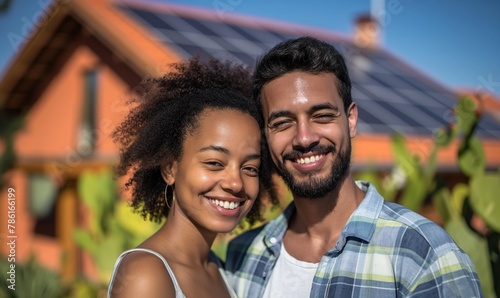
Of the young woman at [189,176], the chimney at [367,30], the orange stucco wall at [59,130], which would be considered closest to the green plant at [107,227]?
the orange stucco wall at [59,130]

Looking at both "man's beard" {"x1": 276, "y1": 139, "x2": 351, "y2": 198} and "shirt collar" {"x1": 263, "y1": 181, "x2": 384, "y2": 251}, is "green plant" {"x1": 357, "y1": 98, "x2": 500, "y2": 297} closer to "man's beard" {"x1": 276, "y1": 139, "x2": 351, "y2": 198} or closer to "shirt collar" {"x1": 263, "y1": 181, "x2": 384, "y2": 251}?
"shirt collar" {"x1": 263, "y1": 181, "x2": 384, "y2": 251}

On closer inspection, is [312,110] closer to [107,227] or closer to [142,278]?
[142,278]

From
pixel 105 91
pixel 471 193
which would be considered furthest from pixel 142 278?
pixel 105 91

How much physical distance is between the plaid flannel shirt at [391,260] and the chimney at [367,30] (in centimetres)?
1024

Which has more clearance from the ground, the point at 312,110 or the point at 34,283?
the point at 312,110

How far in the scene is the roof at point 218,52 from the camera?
700cm

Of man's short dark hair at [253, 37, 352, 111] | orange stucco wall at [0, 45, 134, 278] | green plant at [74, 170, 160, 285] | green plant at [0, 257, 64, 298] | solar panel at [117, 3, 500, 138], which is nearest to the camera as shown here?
man's short dark hair at [253, 37, 352, 111]

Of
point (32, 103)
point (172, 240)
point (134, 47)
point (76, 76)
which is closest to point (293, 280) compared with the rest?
point (172, 240)

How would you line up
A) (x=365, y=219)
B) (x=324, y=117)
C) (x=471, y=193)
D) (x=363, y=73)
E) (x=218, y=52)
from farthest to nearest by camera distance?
(x=363, y=73) < (x=218, y=52) < (x=471, y=193) < (x=324, y=117) < (x=365, y=219)

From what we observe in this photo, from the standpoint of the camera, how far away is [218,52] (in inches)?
289

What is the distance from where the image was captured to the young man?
1.87m

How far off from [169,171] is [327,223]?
65cm

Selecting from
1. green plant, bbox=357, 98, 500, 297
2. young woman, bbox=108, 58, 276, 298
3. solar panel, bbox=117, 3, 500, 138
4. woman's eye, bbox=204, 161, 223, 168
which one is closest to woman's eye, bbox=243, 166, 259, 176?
young woman, bbox=108, 58, 276, 298

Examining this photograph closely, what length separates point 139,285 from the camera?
6.16ft
